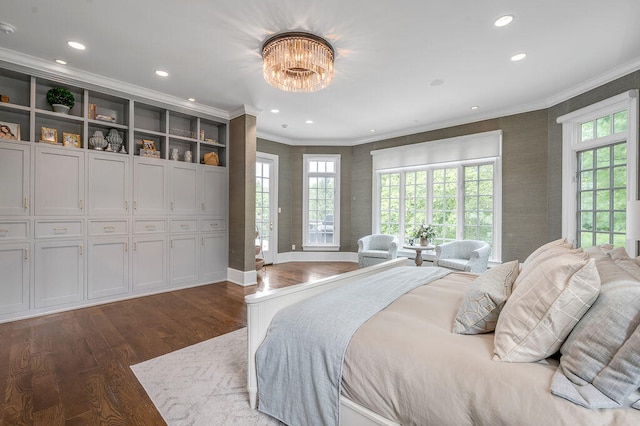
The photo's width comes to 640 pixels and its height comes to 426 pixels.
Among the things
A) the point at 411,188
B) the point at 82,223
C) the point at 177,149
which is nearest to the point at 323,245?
the point at 411,188

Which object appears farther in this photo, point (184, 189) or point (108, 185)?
point (184, 189)

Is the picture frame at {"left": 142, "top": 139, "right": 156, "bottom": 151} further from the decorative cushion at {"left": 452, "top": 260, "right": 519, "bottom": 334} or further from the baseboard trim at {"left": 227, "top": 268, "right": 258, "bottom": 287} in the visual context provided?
the decorative cushion at {"left": 452, "top": 260, "right": 519, "bottom": 334}

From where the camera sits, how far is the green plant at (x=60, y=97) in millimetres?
3438

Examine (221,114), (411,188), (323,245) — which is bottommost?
(323,245)

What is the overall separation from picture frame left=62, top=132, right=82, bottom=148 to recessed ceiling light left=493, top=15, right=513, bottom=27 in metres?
4.62

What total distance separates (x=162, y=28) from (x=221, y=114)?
2.22 meters

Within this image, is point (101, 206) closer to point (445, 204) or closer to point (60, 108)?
point (60, 108)

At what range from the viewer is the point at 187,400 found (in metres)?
1.87

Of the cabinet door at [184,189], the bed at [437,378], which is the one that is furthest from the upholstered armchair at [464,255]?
the cabinet door at [184,189]

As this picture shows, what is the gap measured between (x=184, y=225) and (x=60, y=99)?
208 cm

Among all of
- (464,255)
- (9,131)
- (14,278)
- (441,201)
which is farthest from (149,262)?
(441,201)

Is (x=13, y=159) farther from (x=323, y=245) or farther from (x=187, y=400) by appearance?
(x=323, y=245)

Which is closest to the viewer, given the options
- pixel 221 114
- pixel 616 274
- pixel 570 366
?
pixel 570 366

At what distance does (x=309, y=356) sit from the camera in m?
1.44
